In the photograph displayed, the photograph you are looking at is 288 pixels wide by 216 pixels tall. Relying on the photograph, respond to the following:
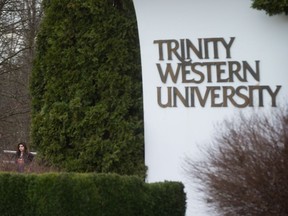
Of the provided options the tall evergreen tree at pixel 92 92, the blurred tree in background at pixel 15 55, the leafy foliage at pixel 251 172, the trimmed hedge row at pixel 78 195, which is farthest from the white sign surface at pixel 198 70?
the blurred tree in background at pixel 15 55

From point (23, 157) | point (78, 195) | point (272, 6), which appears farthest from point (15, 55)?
point (78, 195)


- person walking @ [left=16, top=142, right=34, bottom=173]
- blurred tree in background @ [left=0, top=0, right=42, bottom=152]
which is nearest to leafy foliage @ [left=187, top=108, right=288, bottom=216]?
person walking @ [left=16, top=142, right=34, bottom=173]

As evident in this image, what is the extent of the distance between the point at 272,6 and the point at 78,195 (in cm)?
487

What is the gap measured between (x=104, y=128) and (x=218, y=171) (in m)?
4.75

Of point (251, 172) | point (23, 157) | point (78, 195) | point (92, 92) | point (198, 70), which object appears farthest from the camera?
point (23, 157)

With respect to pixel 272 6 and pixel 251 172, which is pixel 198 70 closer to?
pixel 272 6

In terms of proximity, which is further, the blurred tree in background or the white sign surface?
the blurred tree in background

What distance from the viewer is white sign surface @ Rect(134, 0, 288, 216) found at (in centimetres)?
1162

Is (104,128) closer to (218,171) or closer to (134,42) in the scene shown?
(134,42)

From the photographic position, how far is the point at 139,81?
42.7 ft

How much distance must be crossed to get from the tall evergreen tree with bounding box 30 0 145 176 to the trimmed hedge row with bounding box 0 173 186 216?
12.8ft

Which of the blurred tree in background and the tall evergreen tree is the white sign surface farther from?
the blurred tree in background

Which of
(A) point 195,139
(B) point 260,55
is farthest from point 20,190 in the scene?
(B) point 260,55

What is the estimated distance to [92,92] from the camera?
1314 centimetres
